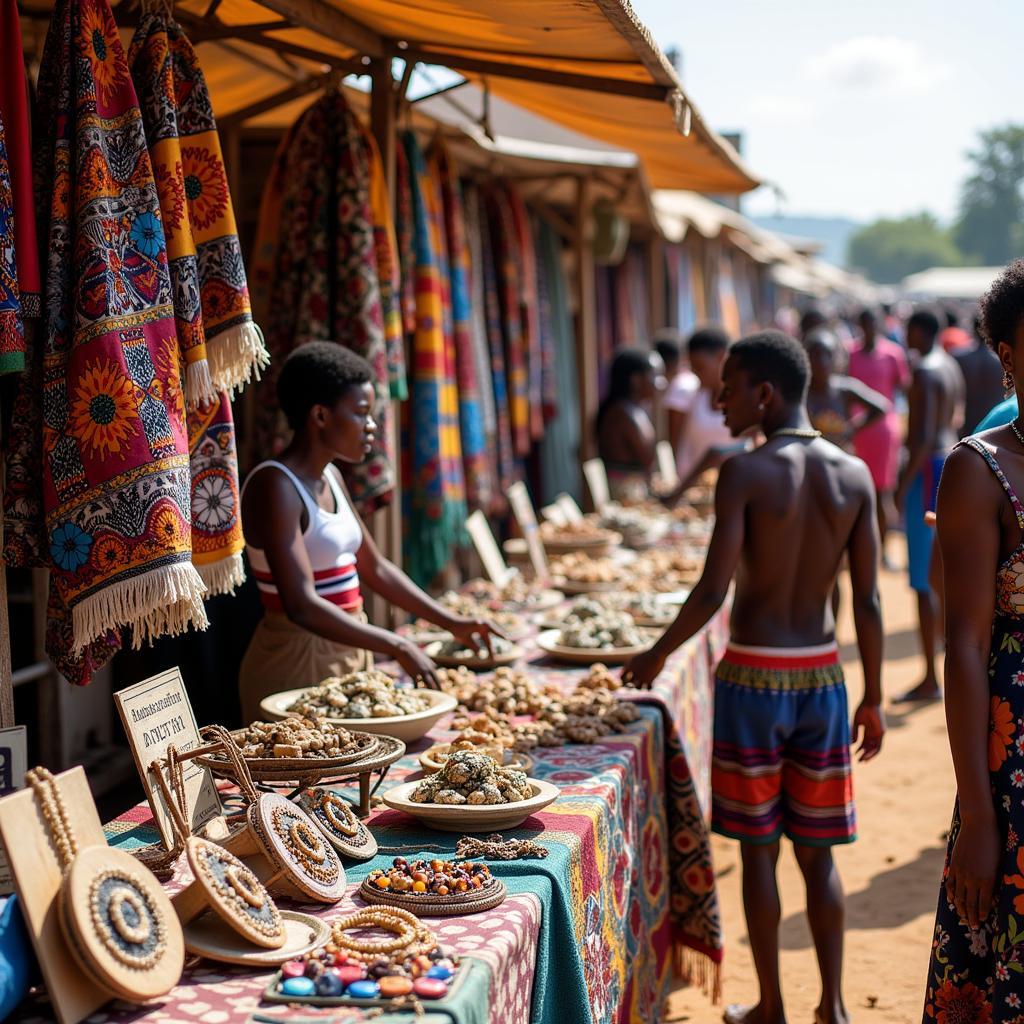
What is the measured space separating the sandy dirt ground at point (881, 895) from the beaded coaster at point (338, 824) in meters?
2.02

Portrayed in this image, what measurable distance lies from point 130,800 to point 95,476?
129 inches

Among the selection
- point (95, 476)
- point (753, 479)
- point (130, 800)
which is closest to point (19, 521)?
point (95, 476)

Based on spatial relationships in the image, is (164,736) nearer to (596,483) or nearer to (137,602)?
(137,602)

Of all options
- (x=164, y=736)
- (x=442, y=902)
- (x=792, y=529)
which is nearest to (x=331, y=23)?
(x=792, y=529)

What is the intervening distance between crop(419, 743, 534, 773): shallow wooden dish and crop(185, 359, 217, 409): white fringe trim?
98 cm

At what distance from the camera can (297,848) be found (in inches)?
84.6

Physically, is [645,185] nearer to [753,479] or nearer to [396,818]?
[753,479]

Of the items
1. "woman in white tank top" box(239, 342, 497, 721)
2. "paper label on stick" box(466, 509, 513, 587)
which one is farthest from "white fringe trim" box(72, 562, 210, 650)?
"paper label on stick" box(466, 509, 513, 587)

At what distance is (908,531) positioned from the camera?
7.13 m

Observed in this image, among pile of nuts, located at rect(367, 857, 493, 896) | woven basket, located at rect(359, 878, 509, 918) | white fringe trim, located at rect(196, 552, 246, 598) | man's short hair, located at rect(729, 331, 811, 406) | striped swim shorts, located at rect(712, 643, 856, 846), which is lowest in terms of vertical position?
striped swim shorts, located at rect(712, 643, 856, 846)

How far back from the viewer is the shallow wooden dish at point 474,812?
97.0 inches

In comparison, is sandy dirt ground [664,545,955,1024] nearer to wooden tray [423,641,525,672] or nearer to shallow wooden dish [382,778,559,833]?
wooden tray [423,641,525,672]

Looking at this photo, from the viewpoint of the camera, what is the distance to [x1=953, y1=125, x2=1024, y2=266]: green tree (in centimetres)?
11256

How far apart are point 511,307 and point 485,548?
7.88 feet
